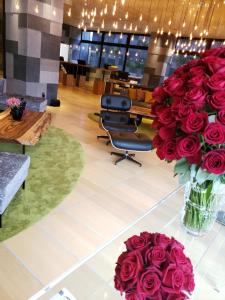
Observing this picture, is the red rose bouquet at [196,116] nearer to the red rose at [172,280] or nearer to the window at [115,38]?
the red rose at [172,280]

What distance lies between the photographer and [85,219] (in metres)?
2.56

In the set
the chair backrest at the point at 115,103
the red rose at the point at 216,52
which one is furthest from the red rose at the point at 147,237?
the chair backrest at the point at 115,103

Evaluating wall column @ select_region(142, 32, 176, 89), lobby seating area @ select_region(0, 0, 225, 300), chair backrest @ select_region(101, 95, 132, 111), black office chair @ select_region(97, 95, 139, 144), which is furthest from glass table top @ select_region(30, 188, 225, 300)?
wall column @ select_region(142, 32, 176, 89)

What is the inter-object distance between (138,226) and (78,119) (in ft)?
16.8

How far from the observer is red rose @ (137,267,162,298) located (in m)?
0.78

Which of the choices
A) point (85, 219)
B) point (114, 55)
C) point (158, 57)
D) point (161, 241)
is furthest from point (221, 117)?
point (114, 55)

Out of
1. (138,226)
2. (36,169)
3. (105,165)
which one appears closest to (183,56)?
(105,165)

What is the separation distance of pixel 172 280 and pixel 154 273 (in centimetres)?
6

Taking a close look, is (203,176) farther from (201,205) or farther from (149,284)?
(149,284)

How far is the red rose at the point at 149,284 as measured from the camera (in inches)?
30.9

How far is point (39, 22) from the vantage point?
19.8ft

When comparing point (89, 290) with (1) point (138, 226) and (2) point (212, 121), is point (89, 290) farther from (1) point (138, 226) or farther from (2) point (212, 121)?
(2) point (212, 121)

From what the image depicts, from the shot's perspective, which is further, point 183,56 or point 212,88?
point 183,56

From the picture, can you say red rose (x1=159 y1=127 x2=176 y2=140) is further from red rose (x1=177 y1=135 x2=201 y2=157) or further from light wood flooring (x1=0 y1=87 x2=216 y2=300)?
light wood flooring (x1=0 y1=87 x2=216 y2=300)
